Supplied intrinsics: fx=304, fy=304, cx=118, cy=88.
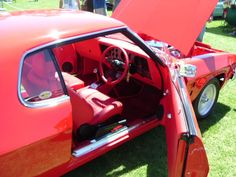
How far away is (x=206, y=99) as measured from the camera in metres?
3.99

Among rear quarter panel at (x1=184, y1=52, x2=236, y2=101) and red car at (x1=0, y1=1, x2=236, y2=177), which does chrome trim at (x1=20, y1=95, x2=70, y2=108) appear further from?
rear quarter panel at (x1=184, y1=52, x2=236, y2=101)

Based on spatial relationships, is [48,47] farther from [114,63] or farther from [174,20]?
[174,20]

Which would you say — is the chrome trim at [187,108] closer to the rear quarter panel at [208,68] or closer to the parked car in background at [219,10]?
the rear quarter panel at [208,68]

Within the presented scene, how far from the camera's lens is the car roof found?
6.79 feet

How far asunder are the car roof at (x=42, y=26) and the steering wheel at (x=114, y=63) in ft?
2.47

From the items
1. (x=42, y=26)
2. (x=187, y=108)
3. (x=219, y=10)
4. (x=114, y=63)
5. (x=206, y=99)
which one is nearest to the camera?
(x=42, y=26)

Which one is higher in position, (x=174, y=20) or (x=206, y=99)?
(x=174, y=20)

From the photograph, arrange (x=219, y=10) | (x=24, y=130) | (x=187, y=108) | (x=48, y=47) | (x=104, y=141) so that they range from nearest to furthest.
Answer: (x=24, y=130)
(x=48, y=47)
(x=187, y=108)
(x=104, y=141)
(x=219, y=10)

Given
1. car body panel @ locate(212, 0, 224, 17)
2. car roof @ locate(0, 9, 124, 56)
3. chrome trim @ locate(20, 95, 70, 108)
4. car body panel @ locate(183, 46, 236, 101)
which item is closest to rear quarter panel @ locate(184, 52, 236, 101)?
car body panel @ locate(183, 46, 236, 101)

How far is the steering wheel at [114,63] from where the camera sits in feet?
10.6

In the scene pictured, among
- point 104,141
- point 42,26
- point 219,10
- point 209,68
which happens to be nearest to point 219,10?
point 219,10

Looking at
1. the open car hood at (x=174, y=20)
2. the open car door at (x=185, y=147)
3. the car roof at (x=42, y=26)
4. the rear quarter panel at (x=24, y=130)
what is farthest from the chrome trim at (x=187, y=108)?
the rear quarter panel at (x=24, y=130)

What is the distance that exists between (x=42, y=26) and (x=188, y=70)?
136 centimetres

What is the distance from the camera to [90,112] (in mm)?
2836
